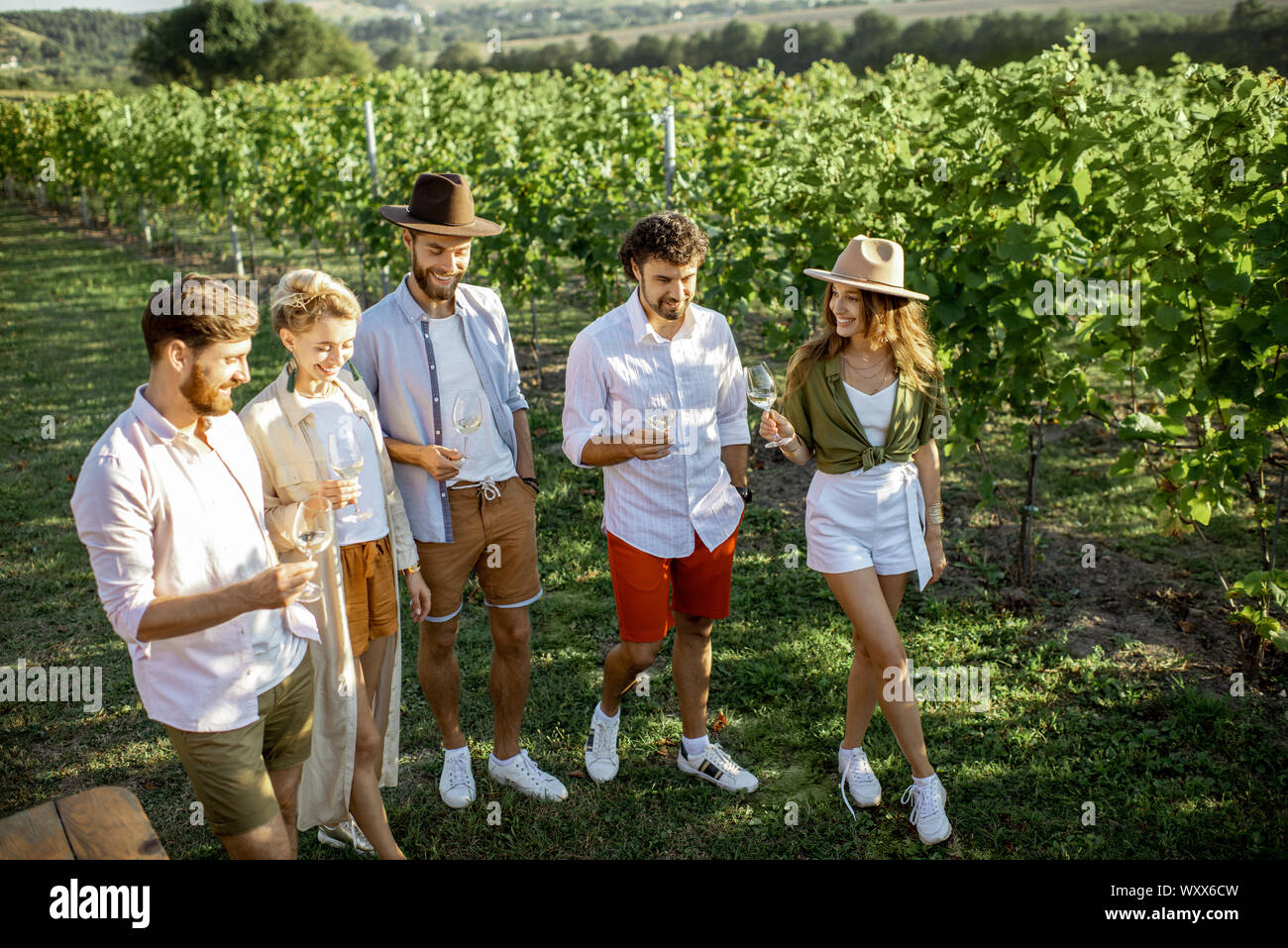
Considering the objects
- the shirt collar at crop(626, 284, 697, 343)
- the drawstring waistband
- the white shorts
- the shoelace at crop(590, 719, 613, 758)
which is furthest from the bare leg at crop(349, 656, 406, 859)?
the white shorts

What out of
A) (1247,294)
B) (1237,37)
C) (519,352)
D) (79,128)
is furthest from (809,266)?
(1237,37)

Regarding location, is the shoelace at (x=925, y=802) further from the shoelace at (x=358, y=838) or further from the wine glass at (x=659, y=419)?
the shoelace at (x=358, y=838)

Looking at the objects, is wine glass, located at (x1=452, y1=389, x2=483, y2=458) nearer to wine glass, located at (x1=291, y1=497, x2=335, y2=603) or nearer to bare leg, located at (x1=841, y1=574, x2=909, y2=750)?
wine glass, located at (x1=291, y1=497, x2=335, y2=603)

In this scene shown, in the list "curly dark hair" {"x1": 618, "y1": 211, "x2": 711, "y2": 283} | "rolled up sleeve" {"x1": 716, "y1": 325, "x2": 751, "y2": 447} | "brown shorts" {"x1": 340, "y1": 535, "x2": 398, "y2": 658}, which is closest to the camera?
"brown shorts" {"x1": 340, "y1": 535, "x2": 398, "y2": 658}

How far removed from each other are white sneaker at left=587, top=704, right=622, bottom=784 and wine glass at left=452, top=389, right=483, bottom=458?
4.76 feet

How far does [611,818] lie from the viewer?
377 centimetres

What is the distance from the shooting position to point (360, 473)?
3027mm

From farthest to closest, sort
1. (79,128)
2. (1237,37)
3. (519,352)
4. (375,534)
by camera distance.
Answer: (1237,37)
(79,128)
(519,352)
(375,534)

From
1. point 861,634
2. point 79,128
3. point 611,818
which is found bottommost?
point 611,818

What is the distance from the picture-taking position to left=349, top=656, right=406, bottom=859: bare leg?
314cm

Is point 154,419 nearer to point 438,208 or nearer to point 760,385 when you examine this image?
point 438,208

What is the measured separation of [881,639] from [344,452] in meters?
1.91
